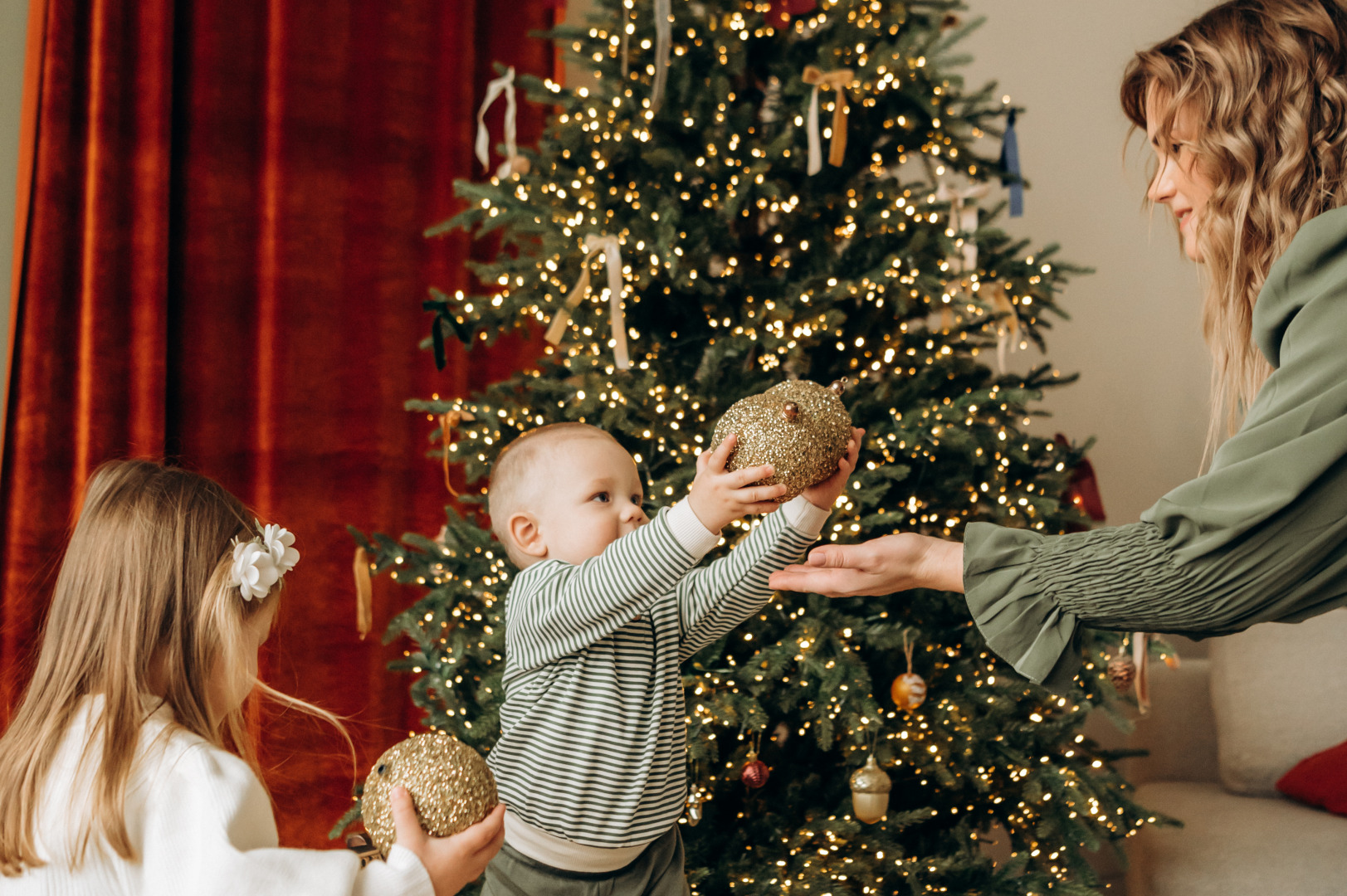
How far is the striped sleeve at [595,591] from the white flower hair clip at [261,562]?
0.34 metres

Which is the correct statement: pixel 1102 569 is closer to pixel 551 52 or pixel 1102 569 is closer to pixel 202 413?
pixel 202 413

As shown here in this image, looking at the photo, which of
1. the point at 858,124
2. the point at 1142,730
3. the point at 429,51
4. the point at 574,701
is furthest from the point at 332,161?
the point at 1142,730

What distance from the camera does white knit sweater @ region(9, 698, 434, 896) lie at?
916mm

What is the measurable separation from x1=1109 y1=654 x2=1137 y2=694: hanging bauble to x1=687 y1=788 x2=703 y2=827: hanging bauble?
103 centimetres

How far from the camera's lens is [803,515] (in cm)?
132

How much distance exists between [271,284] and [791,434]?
2.00 metres

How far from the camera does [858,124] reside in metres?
2.11

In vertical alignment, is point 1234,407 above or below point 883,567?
above

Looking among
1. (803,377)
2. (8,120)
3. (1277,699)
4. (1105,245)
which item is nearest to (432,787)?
(803,377)

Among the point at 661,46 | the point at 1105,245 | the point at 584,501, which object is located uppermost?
the point at 661,46

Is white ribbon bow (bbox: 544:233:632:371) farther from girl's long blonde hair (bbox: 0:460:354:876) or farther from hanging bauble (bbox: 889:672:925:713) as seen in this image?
girl's long blonde hair (bbox: 0:460:354:876)

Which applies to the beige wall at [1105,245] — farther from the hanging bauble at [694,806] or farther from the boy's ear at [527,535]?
the boy's ear at [527,535]

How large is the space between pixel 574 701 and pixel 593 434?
40 cm

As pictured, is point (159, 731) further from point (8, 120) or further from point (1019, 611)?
point (8, 120)
